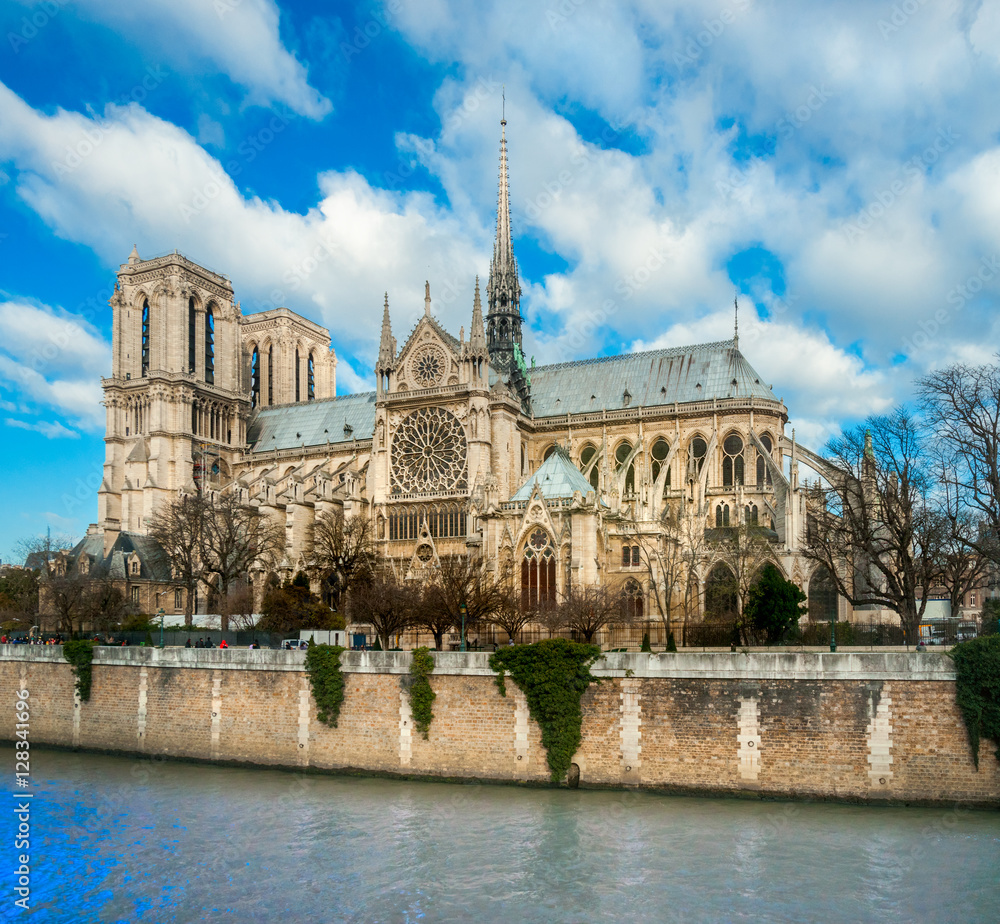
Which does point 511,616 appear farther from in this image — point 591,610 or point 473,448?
point 473,448

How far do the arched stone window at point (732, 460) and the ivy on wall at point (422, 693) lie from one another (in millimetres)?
27377

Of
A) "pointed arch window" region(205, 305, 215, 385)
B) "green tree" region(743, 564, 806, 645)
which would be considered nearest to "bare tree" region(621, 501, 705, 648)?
"green tree" region(743, 564, 806, 645)

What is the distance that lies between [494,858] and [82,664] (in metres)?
20.8

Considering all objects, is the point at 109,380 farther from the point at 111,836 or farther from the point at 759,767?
the point at 759,767

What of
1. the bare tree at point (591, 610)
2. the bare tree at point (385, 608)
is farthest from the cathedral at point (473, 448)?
the bare tree at point (385, 608)

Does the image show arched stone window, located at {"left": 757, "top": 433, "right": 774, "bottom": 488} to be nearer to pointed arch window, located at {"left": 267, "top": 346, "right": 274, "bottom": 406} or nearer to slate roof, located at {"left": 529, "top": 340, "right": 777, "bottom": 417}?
slate roof, located at {"left": 529, "top": 340, "right": 777, "bottom": 417}

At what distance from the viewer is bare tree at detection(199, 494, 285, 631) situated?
48406mm

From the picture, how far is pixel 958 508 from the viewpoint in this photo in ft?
101

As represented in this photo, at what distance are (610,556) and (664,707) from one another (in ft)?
55.6

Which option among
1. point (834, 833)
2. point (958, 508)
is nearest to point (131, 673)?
point (834, 833)

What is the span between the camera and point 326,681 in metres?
29.5

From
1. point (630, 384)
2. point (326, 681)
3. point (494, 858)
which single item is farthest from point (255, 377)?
point (494, 858)

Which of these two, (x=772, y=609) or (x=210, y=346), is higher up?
(x=210, y=346)

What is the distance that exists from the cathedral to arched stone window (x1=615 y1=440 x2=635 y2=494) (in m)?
0.10
